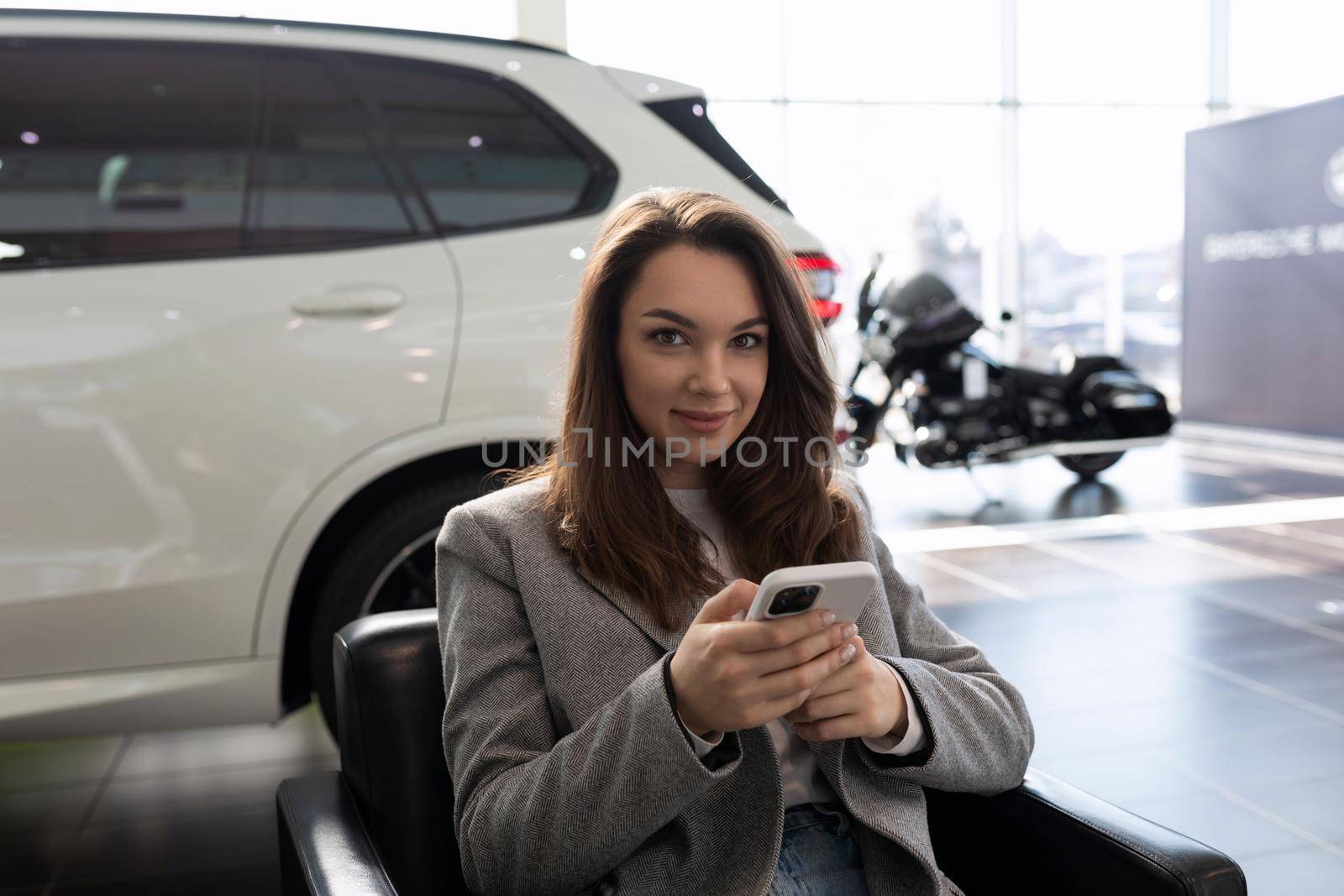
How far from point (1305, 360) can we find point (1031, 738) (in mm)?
8473

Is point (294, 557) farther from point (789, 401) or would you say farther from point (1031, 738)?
point (1031, 738)

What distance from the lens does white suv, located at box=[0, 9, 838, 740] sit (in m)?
2.15

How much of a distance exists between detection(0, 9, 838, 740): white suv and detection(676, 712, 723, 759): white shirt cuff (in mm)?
1364

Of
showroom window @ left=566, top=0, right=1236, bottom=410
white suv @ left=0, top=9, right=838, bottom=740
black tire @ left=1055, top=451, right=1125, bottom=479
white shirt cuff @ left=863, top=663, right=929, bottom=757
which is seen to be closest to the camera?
white shirt cuff @ left=863, top=663, right=929, bottom=757

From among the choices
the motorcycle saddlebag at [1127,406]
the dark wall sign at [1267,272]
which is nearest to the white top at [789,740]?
the motorcycle saddlebag at [1127,406]

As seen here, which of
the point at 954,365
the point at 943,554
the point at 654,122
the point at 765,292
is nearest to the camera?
the point at 765,292

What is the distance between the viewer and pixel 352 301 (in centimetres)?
226

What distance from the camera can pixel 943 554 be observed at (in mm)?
5180

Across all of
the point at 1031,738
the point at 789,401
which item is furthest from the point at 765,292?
the point at 1031,738

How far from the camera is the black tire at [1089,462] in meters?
6.89

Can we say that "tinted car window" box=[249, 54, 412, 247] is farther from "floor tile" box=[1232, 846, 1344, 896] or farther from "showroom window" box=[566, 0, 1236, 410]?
"showroom window" box=[566, 0, 1236, 410]

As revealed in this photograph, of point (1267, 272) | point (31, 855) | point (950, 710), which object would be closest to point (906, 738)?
point (950, 710)

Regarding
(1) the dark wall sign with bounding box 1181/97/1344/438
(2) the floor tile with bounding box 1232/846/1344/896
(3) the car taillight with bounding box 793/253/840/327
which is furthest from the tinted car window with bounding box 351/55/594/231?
(1) the dark wall sign with bounding box 1181/97/1344/438

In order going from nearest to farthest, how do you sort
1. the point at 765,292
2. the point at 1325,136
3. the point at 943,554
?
the point at 765,292 → the point at 943,554 → the point at 1325,136
